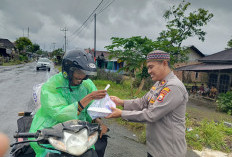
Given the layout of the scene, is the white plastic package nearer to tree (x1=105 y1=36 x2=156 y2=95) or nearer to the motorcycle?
the motorcycle

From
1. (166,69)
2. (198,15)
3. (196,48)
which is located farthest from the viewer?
(196,48)

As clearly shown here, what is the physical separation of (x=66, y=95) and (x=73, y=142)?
0.66 metres

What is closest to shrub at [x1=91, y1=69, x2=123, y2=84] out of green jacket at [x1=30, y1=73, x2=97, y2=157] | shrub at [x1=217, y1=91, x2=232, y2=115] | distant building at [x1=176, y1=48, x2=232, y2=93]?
distant building at [x1=176, y1=48, x2=232, y2=93]

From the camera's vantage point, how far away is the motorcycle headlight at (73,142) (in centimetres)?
128

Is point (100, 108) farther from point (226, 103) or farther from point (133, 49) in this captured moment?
point (226, 103)

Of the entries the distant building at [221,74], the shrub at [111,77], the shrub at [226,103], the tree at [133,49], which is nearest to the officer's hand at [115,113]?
the tree at [133,49]

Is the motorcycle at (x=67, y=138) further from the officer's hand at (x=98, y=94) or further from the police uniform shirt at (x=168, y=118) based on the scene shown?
the police uniform shirt at (x=168, y=118)

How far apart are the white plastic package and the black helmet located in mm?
328

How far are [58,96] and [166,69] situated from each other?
1.32 meters

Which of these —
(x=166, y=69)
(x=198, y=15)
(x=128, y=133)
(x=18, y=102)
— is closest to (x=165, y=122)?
(x=166, y=69)

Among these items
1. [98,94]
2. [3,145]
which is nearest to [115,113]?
[98,94]

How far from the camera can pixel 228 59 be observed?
13055mm

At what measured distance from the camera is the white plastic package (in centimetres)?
174

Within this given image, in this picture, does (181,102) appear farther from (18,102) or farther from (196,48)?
(196,48)
